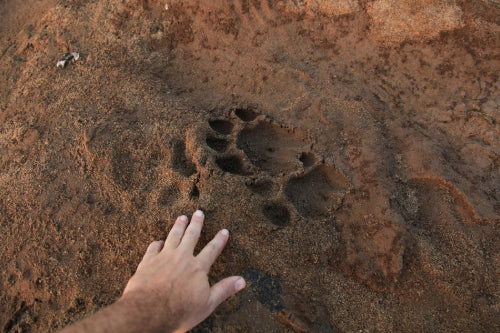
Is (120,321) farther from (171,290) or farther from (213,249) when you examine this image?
(213,249)

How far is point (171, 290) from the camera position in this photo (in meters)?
1.57


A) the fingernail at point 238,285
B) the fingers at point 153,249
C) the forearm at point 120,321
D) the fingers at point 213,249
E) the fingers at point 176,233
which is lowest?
the fingernail at point 238,285

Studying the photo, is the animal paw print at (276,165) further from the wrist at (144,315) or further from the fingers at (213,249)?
the wrist at (144,315)

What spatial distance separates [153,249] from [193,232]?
0.21 meters

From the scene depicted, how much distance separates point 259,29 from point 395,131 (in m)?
1.26

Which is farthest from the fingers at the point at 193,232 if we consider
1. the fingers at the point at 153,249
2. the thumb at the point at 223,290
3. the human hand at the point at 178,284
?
the thumb at the point at 223,290

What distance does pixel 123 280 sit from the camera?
6.12ft

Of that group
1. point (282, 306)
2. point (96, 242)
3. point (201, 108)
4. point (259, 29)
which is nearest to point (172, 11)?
point (259, 29)

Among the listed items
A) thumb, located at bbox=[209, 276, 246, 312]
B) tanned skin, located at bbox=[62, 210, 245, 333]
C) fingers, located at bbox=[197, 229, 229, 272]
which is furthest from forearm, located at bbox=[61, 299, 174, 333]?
fingers, located at bbox=[197, 229, 229, 272]

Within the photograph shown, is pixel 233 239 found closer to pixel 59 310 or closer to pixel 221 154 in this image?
pixel 221 154

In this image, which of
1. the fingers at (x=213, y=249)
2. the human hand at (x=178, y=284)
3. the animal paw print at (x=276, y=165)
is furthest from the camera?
the animal paw print at (x=276, y=165)

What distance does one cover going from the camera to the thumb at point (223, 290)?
162 centimetres

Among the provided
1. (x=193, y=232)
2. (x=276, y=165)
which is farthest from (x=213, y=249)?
(x=276, y=165)

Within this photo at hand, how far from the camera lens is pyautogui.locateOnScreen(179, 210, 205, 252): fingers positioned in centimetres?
178
